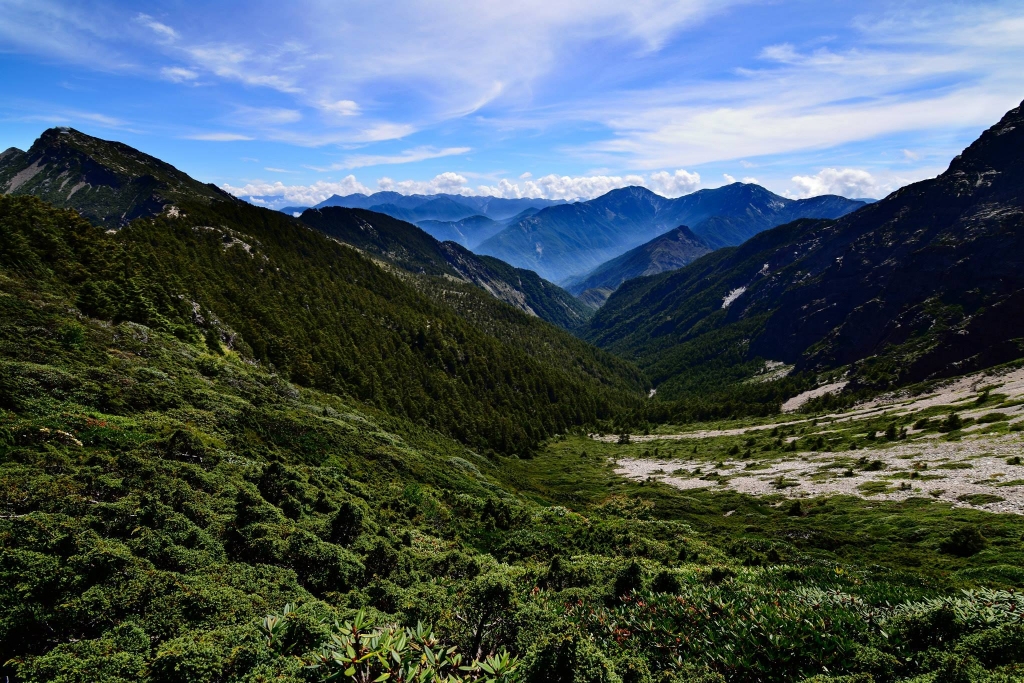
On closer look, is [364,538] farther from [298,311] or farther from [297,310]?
[297,310]

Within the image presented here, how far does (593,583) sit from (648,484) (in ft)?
246

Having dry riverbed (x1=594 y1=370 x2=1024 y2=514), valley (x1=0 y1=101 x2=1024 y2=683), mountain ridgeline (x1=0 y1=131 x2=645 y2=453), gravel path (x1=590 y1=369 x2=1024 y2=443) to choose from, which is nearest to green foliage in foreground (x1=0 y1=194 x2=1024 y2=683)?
valley (x1=0 y1=101 x2=1024 y2=683)

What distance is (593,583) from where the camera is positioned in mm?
19969

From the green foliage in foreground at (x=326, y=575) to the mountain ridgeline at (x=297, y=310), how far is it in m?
10.7

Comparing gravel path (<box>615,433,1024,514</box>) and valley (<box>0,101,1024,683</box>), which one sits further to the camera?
gravel path (<box>615,433,1024,514</box>)

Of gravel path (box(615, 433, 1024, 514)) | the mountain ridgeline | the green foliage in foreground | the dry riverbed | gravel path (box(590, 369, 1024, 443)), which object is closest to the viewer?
the green foliage in foreground

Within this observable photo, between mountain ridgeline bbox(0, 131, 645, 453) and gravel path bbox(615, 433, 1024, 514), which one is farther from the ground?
mountain ridgeline bbox(0, 131, 645, 453)

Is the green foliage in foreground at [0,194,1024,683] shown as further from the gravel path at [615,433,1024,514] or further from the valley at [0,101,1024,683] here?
the gravel path at [615,433,1024,514]

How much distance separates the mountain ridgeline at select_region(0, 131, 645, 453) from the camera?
4675 cm

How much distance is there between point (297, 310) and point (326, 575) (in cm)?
10174

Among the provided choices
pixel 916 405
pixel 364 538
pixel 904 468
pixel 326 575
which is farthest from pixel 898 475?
pixel 326 575

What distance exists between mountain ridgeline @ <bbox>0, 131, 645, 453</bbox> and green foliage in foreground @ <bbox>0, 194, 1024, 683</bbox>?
35.2 ft

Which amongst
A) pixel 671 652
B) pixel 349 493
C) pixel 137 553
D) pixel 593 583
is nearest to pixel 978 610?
pixel 671 652

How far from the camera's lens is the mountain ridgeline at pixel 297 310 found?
46.8 meters
